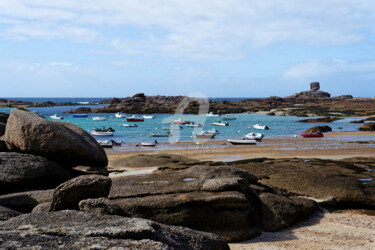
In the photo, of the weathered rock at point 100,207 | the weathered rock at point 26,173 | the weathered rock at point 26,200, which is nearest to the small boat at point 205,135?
the weathered rock at point 26,173

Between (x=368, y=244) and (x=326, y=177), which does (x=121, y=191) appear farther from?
(x=326, y=177)

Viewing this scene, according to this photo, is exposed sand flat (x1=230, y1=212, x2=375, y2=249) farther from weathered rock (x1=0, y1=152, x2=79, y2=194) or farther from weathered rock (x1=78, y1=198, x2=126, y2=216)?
weathered rock (x1=0, y1=152, x2=79, y2=194)

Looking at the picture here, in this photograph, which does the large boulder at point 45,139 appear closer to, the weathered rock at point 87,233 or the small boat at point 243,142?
the weathered rock at point 87,233

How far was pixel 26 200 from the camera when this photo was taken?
40.5 ft

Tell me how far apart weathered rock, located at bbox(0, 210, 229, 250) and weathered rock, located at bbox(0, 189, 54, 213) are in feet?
18.6

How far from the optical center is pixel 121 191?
12359mm

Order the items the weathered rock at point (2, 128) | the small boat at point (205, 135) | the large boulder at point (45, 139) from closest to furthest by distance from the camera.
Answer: the large boulder at point (45, 139) → the weathered rock at point (2, 128) → the small boat at point (205, 135)

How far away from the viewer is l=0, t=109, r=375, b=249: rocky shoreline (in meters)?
5.78

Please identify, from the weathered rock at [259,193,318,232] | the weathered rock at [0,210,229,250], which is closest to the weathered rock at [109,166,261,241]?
the weathered rock at [259,193,318,232]

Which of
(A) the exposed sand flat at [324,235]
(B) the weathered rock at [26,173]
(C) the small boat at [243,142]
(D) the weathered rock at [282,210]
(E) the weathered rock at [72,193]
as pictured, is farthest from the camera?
(C) the small boat at [243,142]

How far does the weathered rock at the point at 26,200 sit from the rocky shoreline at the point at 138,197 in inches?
1.2

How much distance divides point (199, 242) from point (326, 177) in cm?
1138

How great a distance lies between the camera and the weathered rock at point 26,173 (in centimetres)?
1414

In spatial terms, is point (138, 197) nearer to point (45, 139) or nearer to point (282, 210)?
point (282, 210)
